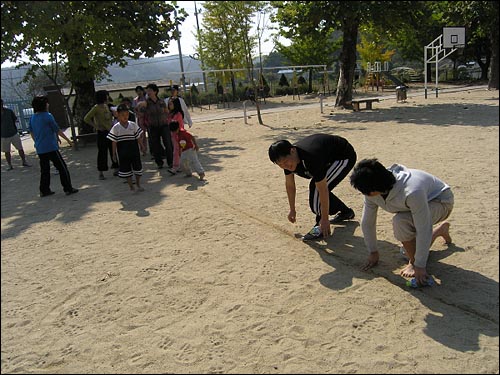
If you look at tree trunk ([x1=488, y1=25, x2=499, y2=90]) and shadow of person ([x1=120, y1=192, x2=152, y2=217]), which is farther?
tree trunk ([x1=488, y1=25, x2=499, y2=90])

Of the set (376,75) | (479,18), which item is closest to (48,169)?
(479,18)

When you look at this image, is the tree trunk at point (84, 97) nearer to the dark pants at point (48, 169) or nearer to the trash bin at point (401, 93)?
the dark pants at point (48, 169)

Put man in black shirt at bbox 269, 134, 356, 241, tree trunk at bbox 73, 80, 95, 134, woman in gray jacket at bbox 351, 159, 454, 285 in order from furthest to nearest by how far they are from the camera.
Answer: tree trunk at bbox 73, 80, 95, 134 → man in black shirt at bbox 269, 134, 356, 241 → woman in gray jacket at bbox 351, 159, 454, 285

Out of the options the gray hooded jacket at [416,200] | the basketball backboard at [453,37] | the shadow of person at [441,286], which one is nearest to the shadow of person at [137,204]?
the shadow of person at [441,286]

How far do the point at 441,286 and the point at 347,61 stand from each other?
16258 millimetres

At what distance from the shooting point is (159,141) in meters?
9.32

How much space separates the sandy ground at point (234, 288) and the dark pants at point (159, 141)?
7.07 ft

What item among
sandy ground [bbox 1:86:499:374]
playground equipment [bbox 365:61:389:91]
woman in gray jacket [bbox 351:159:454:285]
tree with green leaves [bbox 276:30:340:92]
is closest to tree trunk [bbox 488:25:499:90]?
playground equipment [bbox 365:61:389:91]

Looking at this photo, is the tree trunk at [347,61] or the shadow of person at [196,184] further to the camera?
the tree trunk at [347,61]

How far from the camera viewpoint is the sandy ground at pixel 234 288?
112 inches

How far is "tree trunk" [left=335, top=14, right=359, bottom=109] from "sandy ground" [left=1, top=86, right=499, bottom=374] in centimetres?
1177

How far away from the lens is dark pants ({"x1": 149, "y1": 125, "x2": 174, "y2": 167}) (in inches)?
355

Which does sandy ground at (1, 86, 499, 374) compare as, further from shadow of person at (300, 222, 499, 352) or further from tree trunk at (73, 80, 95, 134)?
tree trunk at (73, 80, 95, 134)

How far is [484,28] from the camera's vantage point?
72.5 feet
